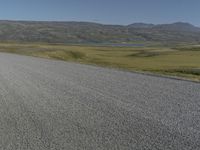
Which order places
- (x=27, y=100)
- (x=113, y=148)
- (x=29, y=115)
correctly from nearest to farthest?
1. (x=113, y=148)
2. (x=29, y=115)
3. (x=27, y=100)

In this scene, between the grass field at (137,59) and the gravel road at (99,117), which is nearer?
the gravel road at (99,117)

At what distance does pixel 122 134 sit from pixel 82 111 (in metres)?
2.44

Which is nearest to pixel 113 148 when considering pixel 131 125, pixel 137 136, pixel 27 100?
pixel 137 136

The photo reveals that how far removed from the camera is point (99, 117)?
8414 millimetres

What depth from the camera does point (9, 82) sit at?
1488 cm

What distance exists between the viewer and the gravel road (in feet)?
21.0

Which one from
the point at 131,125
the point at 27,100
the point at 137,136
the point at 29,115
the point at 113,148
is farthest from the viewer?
the point at 27,100

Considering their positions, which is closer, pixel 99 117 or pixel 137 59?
pixel 99 117

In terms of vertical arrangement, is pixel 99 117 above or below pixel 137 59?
above

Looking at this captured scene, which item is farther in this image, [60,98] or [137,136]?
[60,98]

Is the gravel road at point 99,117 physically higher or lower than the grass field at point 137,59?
higher

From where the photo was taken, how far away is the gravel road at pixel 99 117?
640 cm

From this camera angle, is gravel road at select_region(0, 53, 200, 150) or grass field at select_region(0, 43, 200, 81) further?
grass field at select_region(0, 43, 200, 81)

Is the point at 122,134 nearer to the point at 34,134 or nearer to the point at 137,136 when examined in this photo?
the point at 137,136
